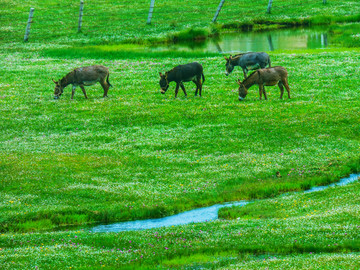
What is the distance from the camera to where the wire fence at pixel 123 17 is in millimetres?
63375

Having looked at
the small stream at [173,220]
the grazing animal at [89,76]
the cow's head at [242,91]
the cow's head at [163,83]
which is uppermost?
the grazing animal at [89,76]

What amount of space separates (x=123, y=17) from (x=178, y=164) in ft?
155

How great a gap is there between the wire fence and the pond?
4555mm

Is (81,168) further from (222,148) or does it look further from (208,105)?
(208,105)

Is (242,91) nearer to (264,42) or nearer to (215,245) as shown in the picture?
(215,245)

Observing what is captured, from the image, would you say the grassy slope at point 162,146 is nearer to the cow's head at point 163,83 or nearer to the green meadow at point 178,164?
the green meadow at point 178,164

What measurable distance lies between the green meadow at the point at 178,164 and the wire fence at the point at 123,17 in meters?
12.0

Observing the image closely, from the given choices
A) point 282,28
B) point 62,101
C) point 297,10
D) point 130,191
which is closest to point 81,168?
point 130,191

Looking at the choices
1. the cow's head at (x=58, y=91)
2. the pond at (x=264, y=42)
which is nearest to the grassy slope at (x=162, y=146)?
the cow's head at (x=58, y=91)

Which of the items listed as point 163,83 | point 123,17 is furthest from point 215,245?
point 123,17

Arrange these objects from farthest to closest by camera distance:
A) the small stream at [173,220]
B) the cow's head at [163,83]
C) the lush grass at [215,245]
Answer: the cow's head at [163,83] < the small stream at [173,220] < the lush grass at [215,245]

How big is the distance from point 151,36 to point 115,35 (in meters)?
3.85

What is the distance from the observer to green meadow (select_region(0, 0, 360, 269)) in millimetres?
16641

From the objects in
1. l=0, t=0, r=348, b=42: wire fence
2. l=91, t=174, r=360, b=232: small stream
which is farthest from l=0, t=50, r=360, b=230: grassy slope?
l=0, t=0, r=348, b=42: wire fence
